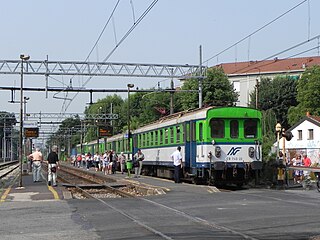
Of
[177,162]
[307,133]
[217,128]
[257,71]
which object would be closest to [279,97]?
[307,133]

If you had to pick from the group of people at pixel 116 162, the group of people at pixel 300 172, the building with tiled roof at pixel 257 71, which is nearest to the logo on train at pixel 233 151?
the group of people at pixel 300 172

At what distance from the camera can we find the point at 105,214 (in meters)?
15.2

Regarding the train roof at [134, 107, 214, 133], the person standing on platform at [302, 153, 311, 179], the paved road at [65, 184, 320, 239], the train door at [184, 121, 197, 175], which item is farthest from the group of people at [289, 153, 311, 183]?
the paved road at [65, 184, 320, 239]

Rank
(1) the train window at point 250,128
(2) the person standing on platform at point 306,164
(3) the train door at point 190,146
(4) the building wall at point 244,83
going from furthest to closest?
(4) the building wall at point 244,83, (2) the person standing on platform at point 306,164, (3) the train door at point 190,146, (1) the train window at point 250,128

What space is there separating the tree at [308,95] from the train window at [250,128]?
46.4 metres

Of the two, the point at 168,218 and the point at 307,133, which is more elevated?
the point at 307,133

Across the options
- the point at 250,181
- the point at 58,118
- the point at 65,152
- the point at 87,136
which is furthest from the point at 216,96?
the point at 65,152

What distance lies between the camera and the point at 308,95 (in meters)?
71.2

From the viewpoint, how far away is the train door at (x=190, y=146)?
25484mm

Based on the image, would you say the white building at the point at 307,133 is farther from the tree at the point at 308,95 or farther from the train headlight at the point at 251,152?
the train headlight at the point at 251,152

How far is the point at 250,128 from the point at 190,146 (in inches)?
102

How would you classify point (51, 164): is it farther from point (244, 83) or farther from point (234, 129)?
point (244, 83)

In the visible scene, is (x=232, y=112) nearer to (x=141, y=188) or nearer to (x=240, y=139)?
(x=240, y=139)

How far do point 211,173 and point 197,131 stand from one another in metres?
1.82
